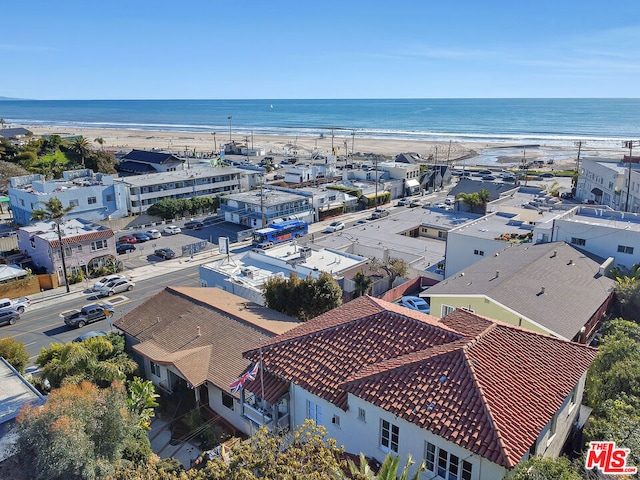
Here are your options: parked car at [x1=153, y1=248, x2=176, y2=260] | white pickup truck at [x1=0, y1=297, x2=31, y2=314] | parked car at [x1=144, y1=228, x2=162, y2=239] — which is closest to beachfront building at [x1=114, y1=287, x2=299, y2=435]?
white pickup truck at [x1=0, y1=297, x2=31, y2=314]

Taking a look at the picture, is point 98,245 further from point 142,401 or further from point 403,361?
point 403,361

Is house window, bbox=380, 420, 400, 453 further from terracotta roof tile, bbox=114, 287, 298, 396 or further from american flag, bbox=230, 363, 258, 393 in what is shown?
terracotta roof tile, bbox=114, 287, 298, 396

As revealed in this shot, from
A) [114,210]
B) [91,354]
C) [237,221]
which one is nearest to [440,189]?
[237,221]

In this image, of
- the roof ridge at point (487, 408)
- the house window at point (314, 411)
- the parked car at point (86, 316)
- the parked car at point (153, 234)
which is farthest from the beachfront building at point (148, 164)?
the roof ridge at point (487, 408)

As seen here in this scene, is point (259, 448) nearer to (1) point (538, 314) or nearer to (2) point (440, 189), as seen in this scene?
(1) point (538, 314)

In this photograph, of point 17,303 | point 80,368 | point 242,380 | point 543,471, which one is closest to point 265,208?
point 17,303

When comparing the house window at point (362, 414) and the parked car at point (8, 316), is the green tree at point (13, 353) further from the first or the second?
the house window at point (362, 414)
